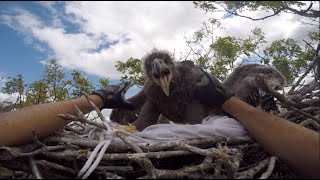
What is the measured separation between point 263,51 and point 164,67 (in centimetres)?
603

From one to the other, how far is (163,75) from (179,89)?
0.45 feet

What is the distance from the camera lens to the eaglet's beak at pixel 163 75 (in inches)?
87.8

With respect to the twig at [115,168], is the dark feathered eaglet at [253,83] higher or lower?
higher

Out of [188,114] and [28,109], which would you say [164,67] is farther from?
[28,109]

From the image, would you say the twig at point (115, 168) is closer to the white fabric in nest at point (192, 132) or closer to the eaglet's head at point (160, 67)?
the white fabric in nest at point (192, 132)

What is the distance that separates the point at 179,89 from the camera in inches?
89.8

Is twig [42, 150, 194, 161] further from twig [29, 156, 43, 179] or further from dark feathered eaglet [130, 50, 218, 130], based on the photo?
dark feathered eaglet [130, 50, 218, 130]

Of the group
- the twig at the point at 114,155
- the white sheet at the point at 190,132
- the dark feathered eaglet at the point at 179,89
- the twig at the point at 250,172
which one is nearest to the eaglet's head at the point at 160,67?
the dark feathered eaglet at the point at 179,89

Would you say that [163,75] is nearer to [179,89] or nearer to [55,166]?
[179,89]

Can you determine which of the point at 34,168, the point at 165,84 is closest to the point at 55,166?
the point at 34,168

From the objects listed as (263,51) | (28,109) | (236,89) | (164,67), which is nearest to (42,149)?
(28,109)

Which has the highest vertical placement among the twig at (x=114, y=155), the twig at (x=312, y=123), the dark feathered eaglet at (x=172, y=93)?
the dark feathered eaglet at (x=172, y=93)

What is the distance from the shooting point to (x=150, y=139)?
1.77 meters

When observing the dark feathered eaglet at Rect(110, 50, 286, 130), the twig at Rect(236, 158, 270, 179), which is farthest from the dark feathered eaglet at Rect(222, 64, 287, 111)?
the twig at Rect(236, 158, 270, 179)
